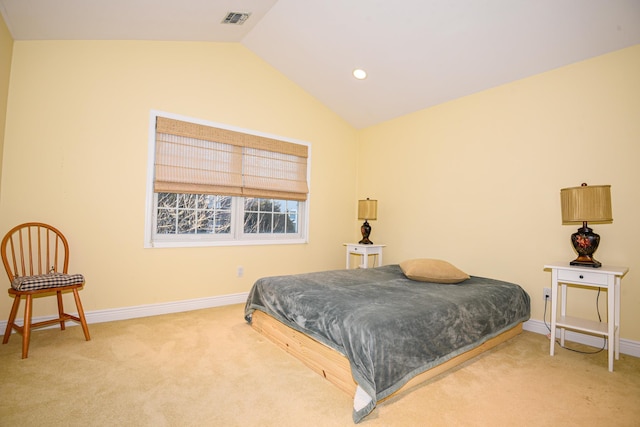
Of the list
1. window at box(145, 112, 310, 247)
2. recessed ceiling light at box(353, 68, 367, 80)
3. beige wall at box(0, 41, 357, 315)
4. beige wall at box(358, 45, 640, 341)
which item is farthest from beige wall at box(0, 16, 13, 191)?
beige wall at box(358, 45, 640, 341)

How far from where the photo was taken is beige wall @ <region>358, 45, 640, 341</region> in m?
2.46

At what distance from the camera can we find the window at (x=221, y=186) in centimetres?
317

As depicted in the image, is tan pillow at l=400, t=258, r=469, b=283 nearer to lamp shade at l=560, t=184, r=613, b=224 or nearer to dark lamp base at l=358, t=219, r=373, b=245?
lamp shade at l=560, t=184, r=613, b=224

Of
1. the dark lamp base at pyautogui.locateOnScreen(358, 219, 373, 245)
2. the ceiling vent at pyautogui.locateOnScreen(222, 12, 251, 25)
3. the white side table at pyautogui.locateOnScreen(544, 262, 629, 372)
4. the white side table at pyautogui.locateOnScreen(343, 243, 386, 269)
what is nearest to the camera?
the white side table at pyautogui.locateOnScreen(544, 262, 629, 372)


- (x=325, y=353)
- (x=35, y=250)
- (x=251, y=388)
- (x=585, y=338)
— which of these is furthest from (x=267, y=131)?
(x=585, y=338)

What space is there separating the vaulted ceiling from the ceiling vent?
0.15 feet

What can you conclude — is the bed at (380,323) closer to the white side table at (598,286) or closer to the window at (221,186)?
the white side table at (598,286)

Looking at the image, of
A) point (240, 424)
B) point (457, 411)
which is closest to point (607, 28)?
point (457, 411)

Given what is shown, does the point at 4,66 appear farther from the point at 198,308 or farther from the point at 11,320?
the point at 198,308

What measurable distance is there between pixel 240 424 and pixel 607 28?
3.58 m

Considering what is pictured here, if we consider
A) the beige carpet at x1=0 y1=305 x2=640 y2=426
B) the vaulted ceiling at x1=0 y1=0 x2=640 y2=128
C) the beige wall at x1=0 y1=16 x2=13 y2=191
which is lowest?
the beige carpet at x1=0 y1=305 x2=640 y2=426

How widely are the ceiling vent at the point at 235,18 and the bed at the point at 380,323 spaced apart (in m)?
2.51

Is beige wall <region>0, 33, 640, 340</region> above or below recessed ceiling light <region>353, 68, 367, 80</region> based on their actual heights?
below

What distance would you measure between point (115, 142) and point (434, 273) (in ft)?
10.2
